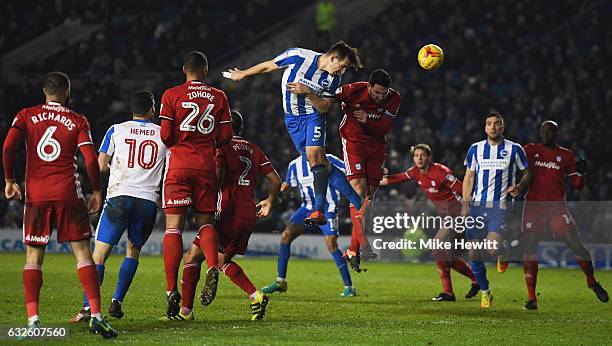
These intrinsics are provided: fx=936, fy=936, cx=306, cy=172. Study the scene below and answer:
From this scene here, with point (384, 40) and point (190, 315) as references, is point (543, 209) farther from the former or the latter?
point (384, 40)

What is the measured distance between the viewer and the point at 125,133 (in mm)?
9844

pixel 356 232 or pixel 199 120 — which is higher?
pixel 199 120

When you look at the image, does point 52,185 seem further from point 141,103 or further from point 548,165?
point 548,165

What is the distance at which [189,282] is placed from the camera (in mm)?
10000

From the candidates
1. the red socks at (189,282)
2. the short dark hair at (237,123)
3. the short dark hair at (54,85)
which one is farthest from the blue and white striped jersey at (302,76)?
the short dark hair at (54,85)

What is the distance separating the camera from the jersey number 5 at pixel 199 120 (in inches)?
376

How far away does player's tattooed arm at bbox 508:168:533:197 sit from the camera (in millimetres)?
12922

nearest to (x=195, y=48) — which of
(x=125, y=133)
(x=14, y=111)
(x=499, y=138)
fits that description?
(x=14, y=111)

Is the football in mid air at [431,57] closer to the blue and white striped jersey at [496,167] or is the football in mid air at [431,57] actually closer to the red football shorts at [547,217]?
the blue and white striped jersey at [496,167]

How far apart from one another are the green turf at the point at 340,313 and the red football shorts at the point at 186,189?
1205 millimetres

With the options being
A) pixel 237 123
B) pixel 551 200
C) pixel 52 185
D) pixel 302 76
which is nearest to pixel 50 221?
pixel 52 185

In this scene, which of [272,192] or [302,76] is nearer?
[302,76]

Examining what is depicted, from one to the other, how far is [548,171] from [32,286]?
7.86 metres

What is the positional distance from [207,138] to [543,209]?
589 centimetres
